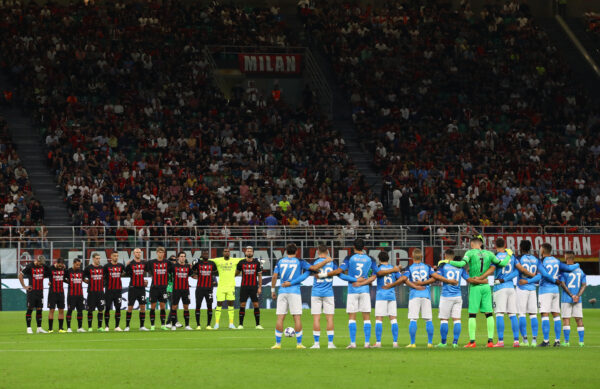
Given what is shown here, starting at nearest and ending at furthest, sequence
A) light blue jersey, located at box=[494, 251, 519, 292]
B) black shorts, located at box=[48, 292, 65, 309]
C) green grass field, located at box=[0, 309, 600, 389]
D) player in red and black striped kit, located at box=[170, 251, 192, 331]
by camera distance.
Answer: green grass field, located at box=[0, 309, 600, 389] → light blue jersey, located at box=[494, 251, 519, 292] → black shorts, located at box=[48, 292, 65, 309] → player in red and black striped kit, located at box=[170, 251, 192, 331]

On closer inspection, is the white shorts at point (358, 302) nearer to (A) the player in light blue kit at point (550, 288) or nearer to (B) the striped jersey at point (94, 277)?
(A) the player in light blue kit at point (550, 288)

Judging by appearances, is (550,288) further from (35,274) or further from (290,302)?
(35,274)

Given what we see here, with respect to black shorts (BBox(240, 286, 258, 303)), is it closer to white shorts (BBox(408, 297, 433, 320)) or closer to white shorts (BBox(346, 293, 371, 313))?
white shorts (BBox(346, 293, 371, 313))

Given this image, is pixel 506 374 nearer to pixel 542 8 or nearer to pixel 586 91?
pixel 586 91

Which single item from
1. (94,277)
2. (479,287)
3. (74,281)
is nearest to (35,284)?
(74,281)

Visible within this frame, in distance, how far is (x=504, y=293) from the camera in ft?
75.2

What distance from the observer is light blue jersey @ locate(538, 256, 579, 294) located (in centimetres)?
2305

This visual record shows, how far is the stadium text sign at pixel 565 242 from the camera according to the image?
4341cm

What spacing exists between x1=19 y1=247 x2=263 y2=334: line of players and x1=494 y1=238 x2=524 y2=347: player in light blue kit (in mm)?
8491

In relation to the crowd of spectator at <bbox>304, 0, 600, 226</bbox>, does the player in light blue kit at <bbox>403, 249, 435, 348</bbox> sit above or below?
below

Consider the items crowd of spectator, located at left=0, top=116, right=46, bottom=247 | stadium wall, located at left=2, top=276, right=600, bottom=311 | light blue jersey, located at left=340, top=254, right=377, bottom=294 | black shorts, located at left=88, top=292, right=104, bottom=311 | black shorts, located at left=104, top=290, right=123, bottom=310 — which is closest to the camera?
light blue jersey, located at left=340, top=254, right=377, bottom=294

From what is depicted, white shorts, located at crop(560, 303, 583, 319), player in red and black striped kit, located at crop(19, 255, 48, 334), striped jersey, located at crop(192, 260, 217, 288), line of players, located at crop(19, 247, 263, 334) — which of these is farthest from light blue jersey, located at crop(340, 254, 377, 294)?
player in red and black striped kit, located at crop(19, 255, 48, 334)

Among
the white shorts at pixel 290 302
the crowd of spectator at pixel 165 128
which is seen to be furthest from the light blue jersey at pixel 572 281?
the crowd of spectator at pixel 165 128

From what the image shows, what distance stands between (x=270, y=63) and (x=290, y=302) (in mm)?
33559
